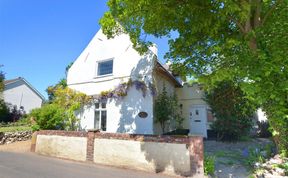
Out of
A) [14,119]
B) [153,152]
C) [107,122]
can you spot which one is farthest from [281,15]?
[14,119]

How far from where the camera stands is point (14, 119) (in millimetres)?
27922

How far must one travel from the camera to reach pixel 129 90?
49.2 feet

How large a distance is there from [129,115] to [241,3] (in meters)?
9.90

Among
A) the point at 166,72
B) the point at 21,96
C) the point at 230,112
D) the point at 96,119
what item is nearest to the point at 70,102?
the point at 96,119

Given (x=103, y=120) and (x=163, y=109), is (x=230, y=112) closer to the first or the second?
(x=163, y=109)

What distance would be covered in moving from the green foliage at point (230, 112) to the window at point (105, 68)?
25.9 feet

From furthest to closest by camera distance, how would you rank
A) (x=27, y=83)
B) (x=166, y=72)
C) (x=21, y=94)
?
1. (x=27, y=83)
2. (x=21, y=94)
3. (x=166, y=72)

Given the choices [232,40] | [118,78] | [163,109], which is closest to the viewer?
[232,40]

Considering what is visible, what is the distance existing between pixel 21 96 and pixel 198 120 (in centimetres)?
2865

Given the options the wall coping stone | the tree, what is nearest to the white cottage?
the tree

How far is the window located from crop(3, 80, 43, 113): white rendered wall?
69.2 feet

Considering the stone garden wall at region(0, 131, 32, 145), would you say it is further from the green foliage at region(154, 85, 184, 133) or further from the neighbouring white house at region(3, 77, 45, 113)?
the neighbouring white house at region(3, 77, 45, 113)

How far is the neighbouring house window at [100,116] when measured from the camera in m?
15.9

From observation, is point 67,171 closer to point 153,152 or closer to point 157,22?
point 153,152
